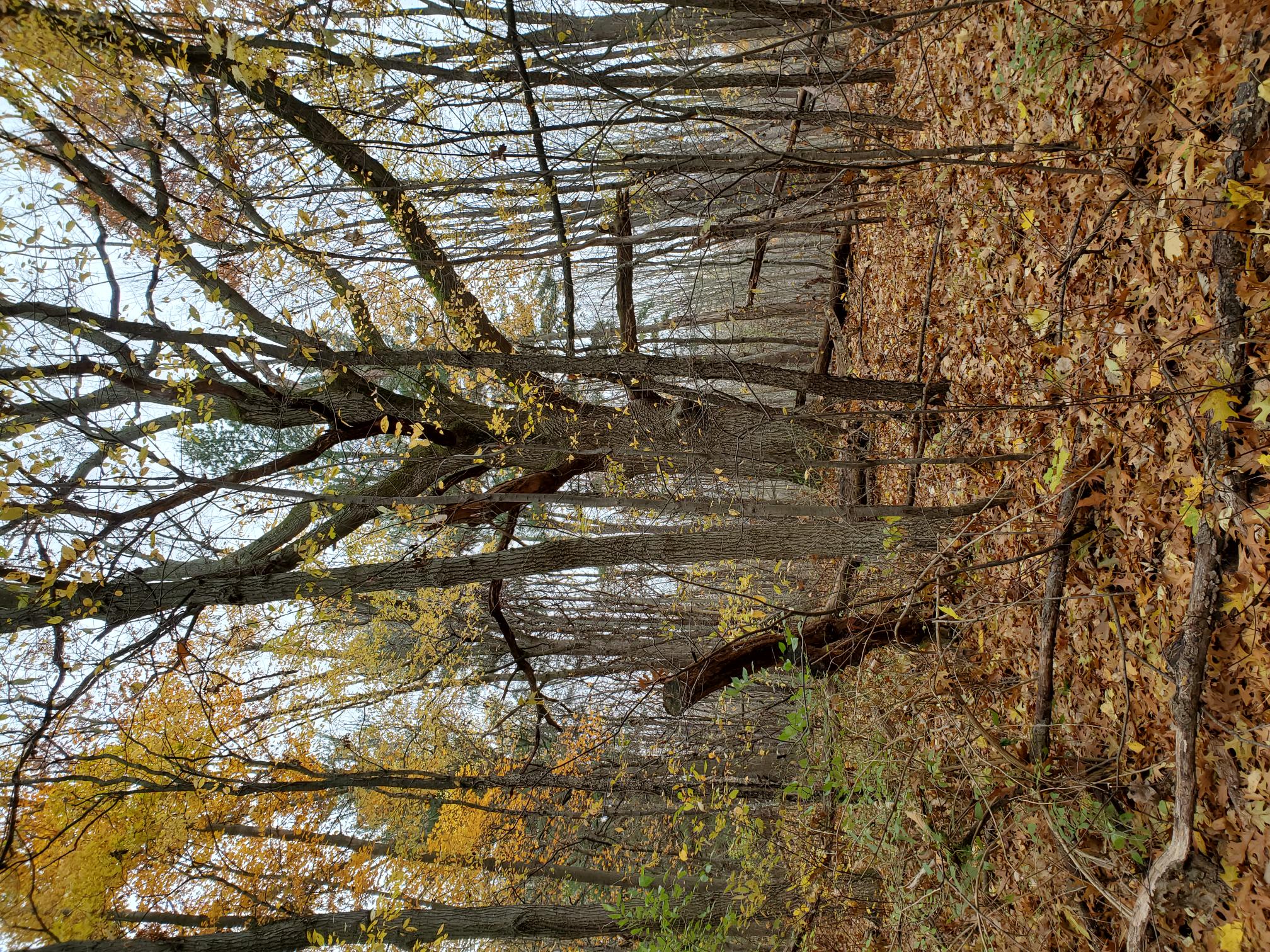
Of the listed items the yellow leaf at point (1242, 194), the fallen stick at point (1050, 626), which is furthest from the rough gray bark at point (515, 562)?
the yellow leaf at point (1242, 194)

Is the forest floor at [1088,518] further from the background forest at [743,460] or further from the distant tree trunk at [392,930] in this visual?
the distant tree trunk at [392,930]

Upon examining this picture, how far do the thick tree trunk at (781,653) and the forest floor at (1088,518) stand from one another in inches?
10.9

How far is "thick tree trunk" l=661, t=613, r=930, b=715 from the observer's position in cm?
486

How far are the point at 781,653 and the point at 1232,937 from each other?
2.82 metres

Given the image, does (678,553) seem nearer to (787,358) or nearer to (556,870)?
(556,870)

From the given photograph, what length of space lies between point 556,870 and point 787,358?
27.1 feet

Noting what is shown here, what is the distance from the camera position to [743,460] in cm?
563

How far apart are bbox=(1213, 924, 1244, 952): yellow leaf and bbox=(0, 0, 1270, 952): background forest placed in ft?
0.07

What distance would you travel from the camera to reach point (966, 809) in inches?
152

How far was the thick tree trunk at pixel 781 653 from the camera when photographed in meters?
4.86

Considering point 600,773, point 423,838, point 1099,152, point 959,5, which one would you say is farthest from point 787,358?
point 423,838

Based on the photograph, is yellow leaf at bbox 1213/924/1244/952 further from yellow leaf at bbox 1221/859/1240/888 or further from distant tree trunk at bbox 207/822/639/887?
distant tree trunk at bbox 207/822/639/887

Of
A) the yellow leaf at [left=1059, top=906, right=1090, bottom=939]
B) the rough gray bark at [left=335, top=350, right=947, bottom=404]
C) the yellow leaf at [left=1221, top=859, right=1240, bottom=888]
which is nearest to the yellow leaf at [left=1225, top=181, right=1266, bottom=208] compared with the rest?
the yellow leaf at [left=1221, top=859, right=1240, bottom=888]

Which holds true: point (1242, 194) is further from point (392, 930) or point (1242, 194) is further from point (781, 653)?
point (392, 930)
